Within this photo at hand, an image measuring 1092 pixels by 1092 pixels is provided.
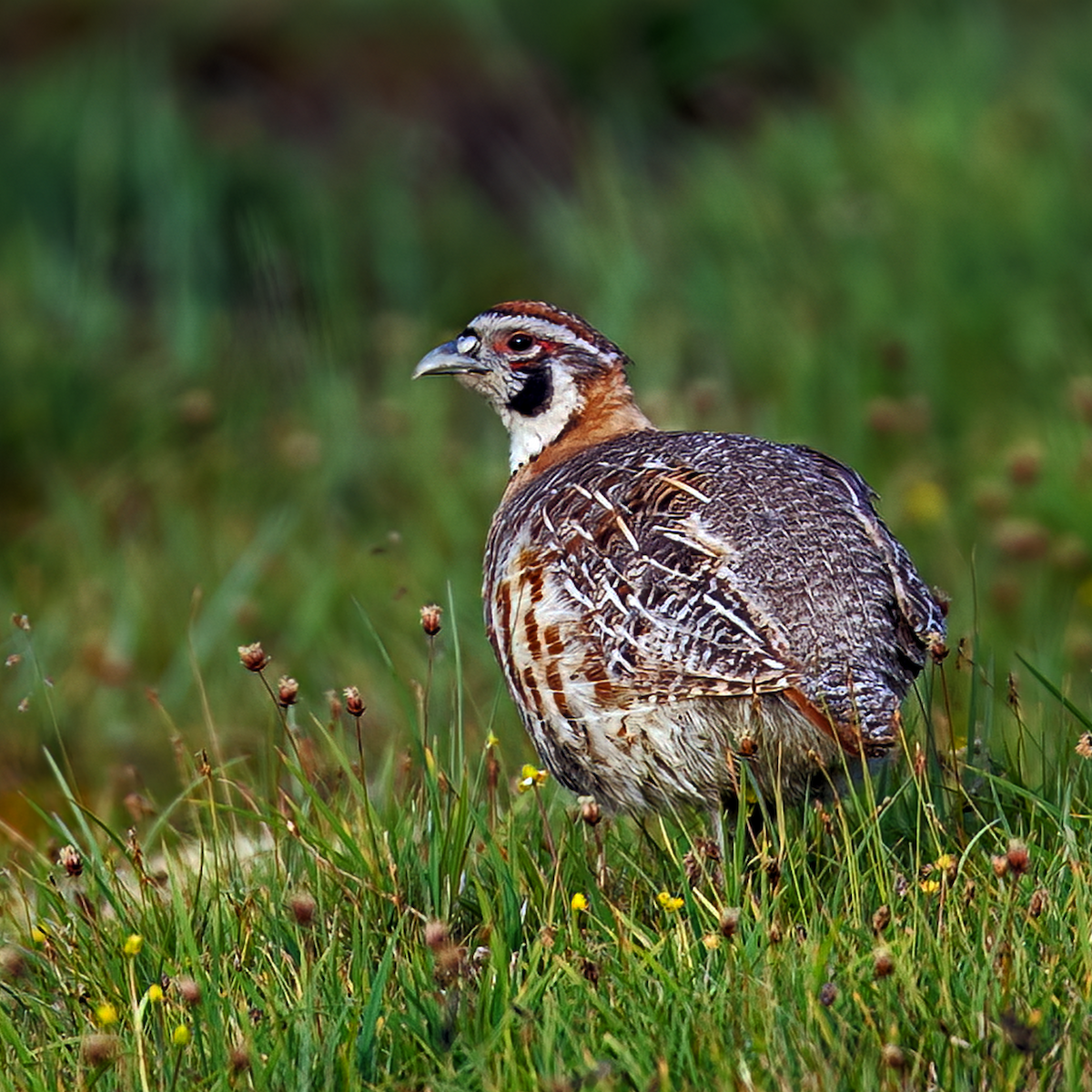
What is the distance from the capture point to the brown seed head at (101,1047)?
11.1 ft

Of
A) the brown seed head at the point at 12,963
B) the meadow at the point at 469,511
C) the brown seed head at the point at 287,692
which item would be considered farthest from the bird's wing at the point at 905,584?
the brown seed head at the point at 12,963

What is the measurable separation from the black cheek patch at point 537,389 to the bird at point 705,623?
2.08 ft

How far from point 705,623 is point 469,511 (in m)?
3.89

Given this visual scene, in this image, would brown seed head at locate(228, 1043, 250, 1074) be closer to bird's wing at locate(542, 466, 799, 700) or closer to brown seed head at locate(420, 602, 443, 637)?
brown seed head at locate(420, 602, 443, 637)

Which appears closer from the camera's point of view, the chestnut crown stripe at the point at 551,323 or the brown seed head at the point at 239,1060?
the brown seed head at the point at 239,1060

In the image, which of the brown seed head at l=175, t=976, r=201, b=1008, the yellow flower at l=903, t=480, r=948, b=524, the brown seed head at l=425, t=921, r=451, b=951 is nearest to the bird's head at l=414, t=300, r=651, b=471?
the brown seed head at l=425, t=921, r=451, b=951

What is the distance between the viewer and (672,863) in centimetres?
424

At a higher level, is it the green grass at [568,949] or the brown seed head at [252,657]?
the brown seed head at [252,657]

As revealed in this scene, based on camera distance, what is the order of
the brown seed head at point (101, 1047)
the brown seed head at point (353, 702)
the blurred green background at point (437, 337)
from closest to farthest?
the brown seed head at point (101, 1047) < the brown seed head at point (353, 702) < the blurred green background at point (437, 337)

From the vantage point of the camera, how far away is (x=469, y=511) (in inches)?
311

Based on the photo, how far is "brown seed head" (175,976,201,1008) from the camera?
3.47 m

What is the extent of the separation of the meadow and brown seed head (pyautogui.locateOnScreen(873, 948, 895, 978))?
38 mm

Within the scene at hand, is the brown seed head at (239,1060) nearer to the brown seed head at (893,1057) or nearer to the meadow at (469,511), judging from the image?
the meadow at (469,511)

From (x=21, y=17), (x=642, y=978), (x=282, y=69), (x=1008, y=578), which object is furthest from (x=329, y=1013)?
(x=21, y=17)
